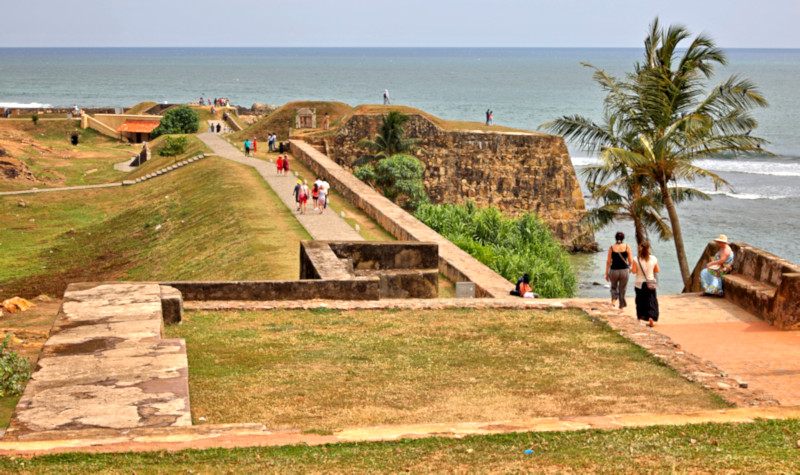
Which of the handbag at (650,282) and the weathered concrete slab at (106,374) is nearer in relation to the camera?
the weathered concrete slab at (106,374)

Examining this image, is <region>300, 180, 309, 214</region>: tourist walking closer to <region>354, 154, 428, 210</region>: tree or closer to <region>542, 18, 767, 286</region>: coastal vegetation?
<region>542, 18, 767, 286</region>: coastal vegetation

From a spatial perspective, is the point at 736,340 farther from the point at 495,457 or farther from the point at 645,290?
the point at 495,457

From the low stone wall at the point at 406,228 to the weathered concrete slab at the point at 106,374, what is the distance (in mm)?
6663

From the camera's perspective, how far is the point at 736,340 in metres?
10.8

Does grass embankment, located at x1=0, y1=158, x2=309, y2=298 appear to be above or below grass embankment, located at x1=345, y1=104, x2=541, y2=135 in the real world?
below

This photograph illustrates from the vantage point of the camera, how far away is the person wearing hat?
1322cm

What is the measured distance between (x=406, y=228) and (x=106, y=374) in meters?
13.0

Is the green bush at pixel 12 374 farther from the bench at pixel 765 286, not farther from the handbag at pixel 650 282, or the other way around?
the bench at pixel 765 286

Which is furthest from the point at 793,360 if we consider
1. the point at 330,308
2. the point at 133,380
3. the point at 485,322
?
the point at 133,380

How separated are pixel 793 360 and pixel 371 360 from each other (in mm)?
4611

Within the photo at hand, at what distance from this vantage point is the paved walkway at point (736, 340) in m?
9.00

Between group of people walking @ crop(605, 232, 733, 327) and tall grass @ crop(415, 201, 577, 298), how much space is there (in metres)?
7.79

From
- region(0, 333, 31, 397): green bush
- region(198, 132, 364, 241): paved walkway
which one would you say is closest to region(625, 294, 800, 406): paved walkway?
region(0, 333, 31, 397): green bush

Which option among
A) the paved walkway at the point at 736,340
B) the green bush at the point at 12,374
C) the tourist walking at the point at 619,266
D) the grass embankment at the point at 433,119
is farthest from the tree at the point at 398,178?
the green bush at the point at 12,374
